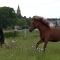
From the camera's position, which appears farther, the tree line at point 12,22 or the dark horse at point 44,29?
the tree line at point 12,22

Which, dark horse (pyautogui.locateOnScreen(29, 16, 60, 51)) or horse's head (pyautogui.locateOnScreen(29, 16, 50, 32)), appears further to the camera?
horse's head (pyautogui.locateOnScreen(29, 16, 50, 32))

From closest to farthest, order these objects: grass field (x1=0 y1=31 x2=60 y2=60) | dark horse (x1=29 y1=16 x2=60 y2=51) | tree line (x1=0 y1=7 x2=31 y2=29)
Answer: grass field (x1=0 y1=31 x2=60 y2=60) → dark horse (x1=29 y1=16 x2=60 y2=51) → tree line (x1=0 y1=7 x2=31 y2=29)

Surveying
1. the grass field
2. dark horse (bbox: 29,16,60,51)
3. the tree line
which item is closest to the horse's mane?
dark horse (bbox: 29,16,60,51)

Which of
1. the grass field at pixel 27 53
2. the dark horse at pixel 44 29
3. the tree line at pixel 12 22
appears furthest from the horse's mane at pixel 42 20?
the tree line at pixel 12 22

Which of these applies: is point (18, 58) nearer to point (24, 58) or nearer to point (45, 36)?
point (24, 58)

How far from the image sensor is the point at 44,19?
14492 millimetres

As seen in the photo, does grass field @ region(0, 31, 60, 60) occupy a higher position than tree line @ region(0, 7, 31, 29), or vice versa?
grass field @ region(0, 31, 60, 60)

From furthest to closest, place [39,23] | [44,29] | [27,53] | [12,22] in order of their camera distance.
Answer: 1. [12,22]
2. [39,23]
3. [44,29]
4. [27,53]

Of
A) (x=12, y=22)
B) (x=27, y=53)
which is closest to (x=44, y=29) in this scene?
(x=27, y=53)

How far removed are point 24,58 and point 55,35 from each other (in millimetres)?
4401

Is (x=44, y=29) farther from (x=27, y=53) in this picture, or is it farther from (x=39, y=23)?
(x=27, y=53)

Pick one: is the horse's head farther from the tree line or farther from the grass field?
the tree line

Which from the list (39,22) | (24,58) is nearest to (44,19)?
(39,22)

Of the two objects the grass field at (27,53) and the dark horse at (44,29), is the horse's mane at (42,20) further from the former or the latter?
the grass field at (27,53)
